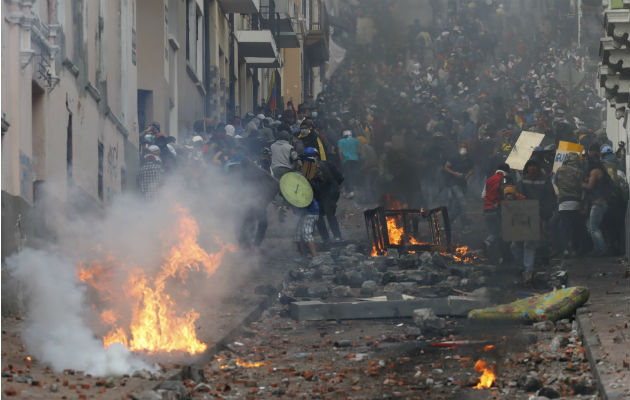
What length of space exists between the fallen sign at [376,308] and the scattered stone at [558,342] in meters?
2.18

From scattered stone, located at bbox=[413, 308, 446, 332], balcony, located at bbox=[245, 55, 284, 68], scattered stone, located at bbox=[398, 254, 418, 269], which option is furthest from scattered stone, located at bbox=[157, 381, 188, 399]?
balcony, located at bbox=[245, 55, 284, 68]

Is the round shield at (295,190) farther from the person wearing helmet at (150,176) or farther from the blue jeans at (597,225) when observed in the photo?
the blue jeans at (597,225)

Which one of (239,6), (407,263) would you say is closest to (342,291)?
(407,263)

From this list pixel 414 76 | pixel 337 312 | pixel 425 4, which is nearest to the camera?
pixel 337 312

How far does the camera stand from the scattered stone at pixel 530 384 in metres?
9.11

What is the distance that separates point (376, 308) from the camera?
530 inches

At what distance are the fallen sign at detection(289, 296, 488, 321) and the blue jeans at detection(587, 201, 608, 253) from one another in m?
4.18

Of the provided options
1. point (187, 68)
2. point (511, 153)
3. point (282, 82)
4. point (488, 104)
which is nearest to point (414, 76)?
point (282, 82)

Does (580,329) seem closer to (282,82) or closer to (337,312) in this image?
(337,312)

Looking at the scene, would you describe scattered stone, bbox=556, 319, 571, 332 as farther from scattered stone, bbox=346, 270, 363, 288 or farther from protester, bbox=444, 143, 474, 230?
protester, bbox=444, 143, 474, 230

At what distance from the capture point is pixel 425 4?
6338cm

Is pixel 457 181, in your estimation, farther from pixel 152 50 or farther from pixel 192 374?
pixel 192 374

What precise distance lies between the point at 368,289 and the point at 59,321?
513 centimetres

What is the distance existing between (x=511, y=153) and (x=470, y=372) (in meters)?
10.9
